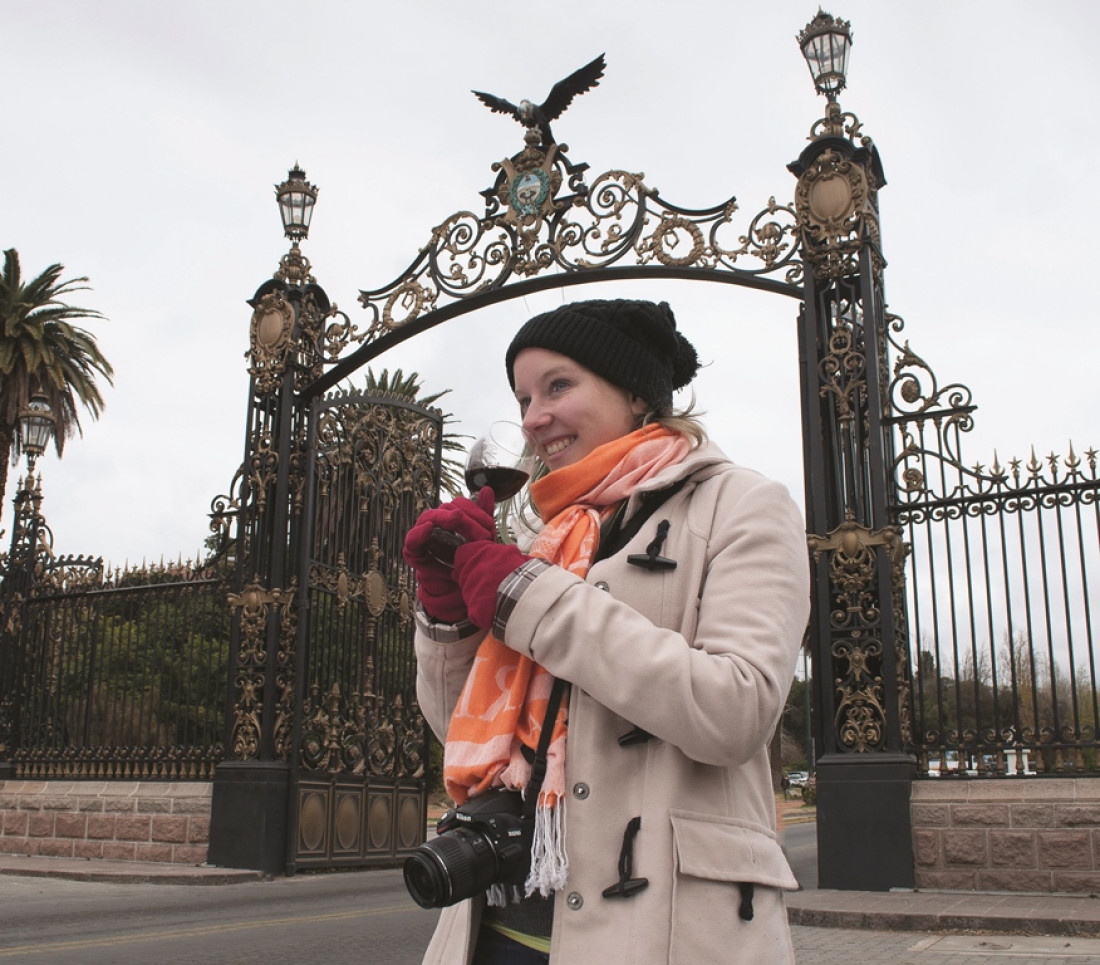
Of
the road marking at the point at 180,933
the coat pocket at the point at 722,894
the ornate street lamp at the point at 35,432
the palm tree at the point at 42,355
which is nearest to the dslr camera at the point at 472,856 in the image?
the coat pocket at the point at 722,894

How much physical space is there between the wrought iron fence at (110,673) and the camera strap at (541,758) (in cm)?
1088

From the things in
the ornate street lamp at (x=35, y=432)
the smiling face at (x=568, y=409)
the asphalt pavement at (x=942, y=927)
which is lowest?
the asphalt pavement at (x=942, y=927)

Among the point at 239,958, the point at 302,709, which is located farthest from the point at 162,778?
the point at 239,958

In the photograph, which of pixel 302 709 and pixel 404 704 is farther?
pixel 404 704

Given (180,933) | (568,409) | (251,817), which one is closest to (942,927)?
(180,933)

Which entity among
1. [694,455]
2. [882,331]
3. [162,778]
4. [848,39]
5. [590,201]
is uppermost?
[848,39]

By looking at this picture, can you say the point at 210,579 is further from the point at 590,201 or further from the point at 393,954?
the point at 393,954

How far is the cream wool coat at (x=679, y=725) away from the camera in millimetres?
1686

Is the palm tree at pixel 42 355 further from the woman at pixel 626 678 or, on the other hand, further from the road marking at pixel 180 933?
the woman at pixel 626 678

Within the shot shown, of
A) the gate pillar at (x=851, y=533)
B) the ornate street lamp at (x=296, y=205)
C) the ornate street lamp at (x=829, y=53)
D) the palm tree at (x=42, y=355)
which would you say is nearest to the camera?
the gate pillar at (x=851, y=533)

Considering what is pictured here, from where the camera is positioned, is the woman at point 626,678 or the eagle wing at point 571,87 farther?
the eagle wing at point 571,87

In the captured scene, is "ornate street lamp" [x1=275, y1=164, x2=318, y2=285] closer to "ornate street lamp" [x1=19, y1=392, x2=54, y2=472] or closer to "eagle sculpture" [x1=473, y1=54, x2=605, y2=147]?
"eagle sculpture" [x1=473, y1=54, x2=605, y2=147]

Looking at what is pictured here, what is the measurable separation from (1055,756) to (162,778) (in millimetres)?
8526

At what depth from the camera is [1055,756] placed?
28.5 feet
